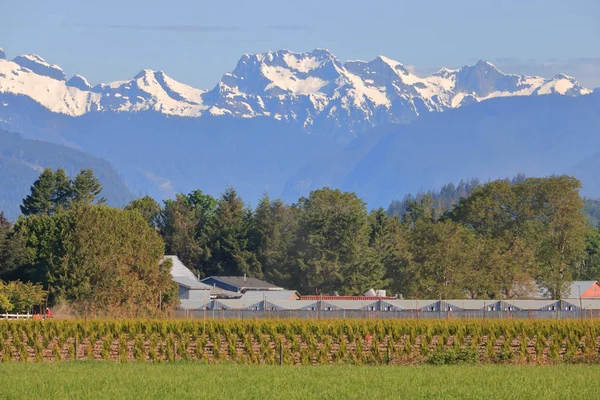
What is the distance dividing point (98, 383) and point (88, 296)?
4049 centimetres

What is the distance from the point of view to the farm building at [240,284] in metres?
110

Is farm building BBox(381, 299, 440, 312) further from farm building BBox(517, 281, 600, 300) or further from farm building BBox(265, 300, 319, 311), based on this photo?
farm building BBox(517, 281, 600, 300)

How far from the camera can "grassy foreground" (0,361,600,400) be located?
3045cm

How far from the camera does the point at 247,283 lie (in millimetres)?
111875

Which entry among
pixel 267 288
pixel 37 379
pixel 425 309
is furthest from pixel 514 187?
pixel 37 379

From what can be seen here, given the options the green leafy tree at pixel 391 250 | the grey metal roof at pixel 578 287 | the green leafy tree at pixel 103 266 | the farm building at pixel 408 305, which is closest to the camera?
the green leafy tree at pixel 103 266

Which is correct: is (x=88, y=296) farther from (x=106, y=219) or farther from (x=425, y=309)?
(x=425, y=309)

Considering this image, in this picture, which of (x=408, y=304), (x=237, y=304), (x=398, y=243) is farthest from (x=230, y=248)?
(x=408, y=304)

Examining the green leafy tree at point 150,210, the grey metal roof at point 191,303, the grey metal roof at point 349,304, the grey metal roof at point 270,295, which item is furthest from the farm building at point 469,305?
the green leafy tree at point 150,210

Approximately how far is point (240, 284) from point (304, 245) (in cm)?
858

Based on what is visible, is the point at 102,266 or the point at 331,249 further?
the point at 331,249

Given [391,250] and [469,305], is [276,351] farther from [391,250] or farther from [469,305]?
[391,250]

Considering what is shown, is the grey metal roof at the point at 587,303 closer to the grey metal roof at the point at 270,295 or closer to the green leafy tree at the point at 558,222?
the green leafy tree at the point at 558,222

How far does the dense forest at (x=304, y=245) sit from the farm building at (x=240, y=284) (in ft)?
12.3
